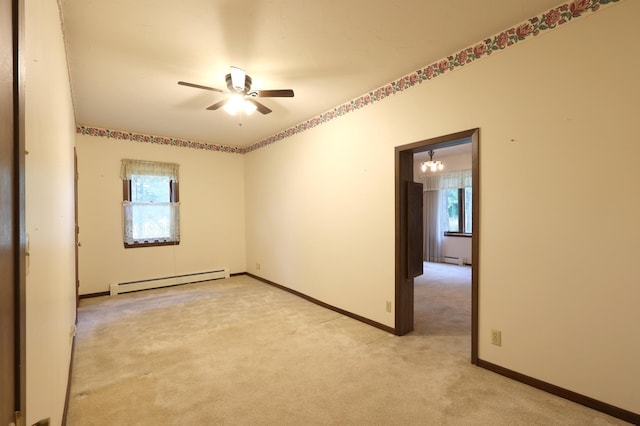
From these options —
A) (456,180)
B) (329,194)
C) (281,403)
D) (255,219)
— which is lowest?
(281,403)

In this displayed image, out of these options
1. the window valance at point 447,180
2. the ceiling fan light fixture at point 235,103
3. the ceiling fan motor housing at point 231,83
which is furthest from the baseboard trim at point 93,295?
the window valance at point 447,180

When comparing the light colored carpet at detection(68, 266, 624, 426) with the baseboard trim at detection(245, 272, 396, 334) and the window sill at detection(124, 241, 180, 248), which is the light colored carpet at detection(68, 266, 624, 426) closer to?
the baseboard trim at detection(245, 272, 396, 334)

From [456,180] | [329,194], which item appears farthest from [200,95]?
[456,180]

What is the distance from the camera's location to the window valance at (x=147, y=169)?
495 centimetres

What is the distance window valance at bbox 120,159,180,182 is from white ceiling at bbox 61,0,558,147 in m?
1.37

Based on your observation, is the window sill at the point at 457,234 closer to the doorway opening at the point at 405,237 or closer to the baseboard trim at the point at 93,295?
the doorway opening at the point at 405,237

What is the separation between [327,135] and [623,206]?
9.85 feet

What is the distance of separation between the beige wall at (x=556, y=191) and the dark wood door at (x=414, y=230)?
204 millimetres

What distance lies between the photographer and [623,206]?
1.90m

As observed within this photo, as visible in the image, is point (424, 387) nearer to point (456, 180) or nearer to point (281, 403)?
point (281, 403)

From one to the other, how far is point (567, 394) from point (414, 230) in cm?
173

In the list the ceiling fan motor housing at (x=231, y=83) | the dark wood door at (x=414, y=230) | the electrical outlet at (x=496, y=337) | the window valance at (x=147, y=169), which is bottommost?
the electrical outlet at (x=496, y=337)

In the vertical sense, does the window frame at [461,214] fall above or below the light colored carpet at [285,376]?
above

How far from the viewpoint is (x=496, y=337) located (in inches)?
97.2
